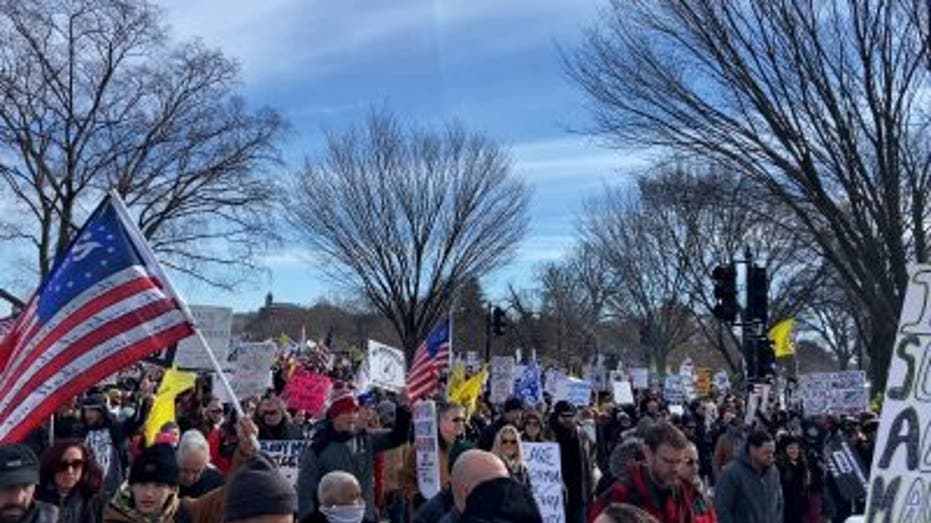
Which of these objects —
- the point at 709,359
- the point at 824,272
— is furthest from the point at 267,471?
the point at 709,359

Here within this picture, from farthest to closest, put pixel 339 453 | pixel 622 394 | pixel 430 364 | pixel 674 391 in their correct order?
pixel 674 391, pixel 622 394, pixel 430 364, pixel 339 453

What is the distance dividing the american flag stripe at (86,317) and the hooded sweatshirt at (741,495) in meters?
4.24

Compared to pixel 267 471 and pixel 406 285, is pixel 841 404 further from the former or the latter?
pixel 406 285

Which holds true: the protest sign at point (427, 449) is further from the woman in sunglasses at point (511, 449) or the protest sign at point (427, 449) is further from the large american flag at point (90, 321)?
the large american flag at point (90, 321)

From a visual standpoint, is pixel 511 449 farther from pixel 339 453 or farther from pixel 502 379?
pixel 502 379

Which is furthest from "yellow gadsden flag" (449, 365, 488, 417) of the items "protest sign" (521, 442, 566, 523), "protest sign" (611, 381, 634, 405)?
"protest sign" (611, 381, 634, 405)

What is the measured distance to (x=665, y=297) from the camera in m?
45.3

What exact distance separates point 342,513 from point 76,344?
1.60 meters

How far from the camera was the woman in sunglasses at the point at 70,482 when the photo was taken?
6.14 meters

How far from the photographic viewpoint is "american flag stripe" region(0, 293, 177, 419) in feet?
19.2

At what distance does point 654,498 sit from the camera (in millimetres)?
5996

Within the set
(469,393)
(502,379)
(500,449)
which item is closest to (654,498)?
(500,449)

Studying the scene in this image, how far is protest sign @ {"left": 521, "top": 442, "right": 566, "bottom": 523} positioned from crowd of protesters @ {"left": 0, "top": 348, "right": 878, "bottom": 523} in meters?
0.31

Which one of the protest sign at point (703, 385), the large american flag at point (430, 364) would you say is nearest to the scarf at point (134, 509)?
the large american flag at point (430, 364)
